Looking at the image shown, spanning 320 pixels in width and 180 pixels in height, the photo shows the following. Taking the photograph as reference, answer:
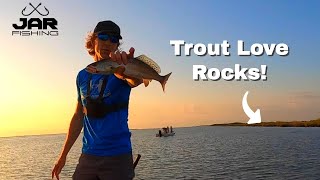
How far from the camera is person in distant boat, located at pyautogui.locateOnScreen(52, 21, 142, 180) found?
543 centimetres

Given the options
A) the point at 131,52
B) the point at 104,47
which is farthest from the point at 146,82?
the point at 104,47

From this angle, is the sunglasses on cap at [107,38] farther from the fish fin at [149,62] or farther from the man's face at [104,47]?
the fish fin at [149,62]

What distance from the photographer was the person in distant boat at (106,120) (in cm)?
543

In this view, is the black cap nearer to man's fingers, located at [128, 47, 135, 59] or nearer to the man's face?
the man's face

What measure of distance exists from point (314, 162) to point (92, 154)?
2538 inches

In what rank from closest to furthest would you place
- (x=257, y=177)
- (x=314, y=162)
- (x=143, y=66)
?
(x=143, y=66)
(x=257, y=177)
(x=314, y=162)

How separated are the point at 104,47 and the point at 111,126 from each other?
105 cm

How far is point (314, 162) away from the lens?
64.4 metres

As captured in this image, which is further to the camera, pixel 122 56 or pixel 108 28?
pixel 108 28

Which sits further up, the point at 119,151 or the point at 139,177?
the point at 119,151

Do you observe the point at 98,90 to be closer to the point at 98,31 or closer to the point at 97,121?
the point at 97,121

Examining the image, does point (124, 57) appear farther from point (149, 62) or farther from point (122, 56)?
point (149, 62)

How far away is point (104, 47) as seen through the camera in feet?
18.3

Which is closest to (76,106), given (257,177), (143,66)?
(143,66)
